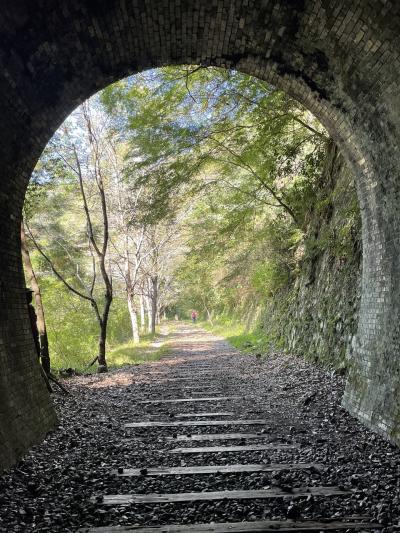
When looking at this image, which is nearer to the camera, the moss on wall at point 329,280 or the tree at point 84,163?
the moss on wall at point 329,280

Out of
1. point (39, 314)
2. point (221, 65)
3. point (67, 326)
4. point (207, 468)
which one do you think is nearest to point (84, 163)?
point (39, 314)

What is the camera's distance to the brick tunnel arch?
16.2 feet

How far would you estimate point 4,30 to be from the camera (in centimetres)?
463

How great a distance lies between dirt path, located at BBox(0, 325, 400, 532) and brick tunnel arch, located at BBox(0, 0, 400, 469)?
0.54 meters

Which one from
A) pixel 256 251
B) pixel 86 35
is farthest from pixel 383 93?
pixel 256 251

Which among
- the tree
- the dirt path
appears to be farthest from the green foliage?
the dirt path

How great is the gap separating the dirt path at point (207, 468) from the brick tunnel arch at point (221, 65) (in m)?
0.54

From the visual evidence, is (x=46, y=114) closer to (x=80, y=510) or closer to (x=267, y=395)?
(x=80, y=510)

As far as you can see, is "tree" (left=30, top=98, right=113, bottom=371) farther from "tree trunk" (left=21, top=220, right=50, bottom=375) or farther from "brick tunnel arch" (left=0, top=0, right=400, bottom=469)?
"brick tunnel arch" (left=0, top=0, right=400, bottom=469)

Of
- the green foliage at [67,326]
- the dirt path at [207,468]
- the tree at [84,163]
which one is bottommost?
the dirt path at [207,468]

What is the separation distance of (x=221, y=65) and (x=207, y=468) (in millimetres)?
5588

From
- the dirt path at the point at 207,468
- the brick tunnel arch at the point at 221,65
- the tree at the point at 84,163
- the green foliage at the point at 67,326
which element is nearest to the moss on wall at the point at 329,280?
the dirt path at the point at 207,468

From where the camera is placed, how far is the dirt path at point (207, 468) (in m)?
3.35

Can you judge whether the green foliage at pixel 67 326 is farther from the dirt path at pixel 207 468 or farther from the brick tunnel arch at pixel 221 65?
the brick tunnel arch at pixel 221 65
